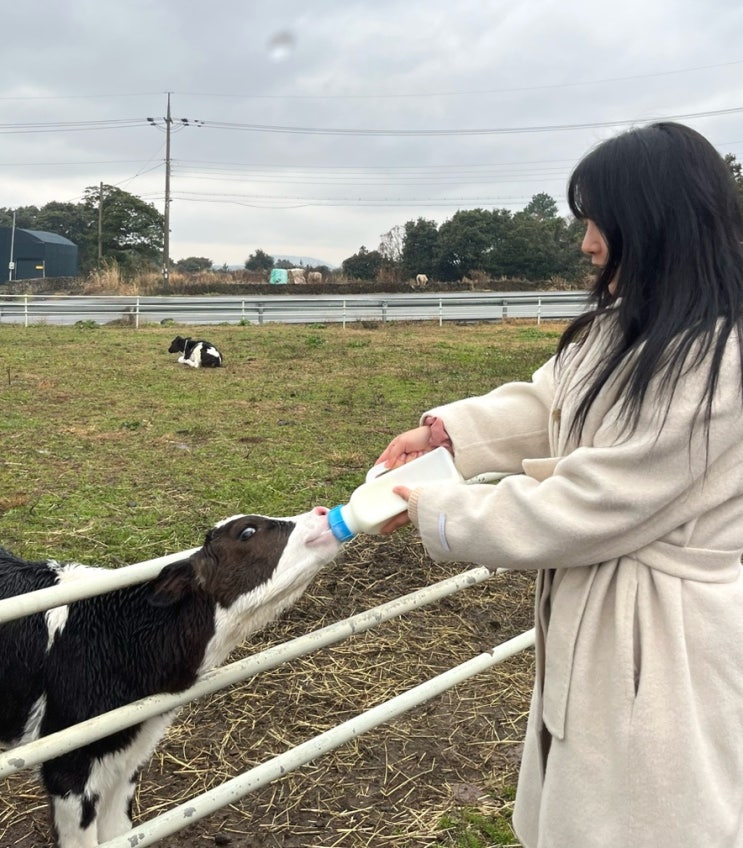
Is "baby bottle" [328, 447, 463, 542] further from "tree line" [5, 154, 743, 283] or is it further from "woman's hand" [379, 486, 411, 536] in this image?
"tree line" [5, 154, 743, 283]

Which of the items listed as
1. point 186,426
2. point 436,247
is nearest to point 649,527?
point 186,426

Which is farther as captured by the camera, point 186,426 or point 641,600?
point 186,426

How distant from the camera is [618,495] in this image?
4.23ft

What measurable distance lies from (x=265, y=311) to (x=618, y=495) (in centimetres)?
2312

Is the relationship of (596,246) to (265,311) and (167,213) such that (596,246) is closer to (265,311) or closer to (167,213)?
(265,311)

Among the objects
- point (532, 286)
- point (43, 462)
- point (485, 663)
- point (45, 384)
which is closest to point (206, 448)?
point (43, 462)

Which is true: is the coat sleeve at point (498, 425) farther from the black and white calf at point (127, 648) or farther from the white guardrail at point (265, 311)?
the white guardrail at point (265, 311)

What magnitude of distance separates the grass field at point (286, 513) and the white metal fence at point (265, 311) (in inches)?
386

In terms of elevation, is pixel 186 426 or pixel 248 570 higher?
pixel 248 570

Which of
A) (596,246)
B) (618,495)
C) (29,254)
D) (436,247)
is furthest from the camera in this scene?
(29,254)

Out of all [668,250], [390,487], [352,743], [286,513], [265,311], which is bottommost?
[352,743]

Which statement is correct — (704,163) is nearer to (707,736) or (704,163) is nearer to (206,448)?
(707,736)

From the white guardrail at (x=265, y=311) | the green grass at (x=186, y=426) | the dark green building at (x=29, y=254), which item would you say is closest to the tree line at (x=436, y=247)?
the dark green building at (x=29, y=254)

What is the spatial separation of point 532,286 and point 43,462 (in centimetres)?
3443
